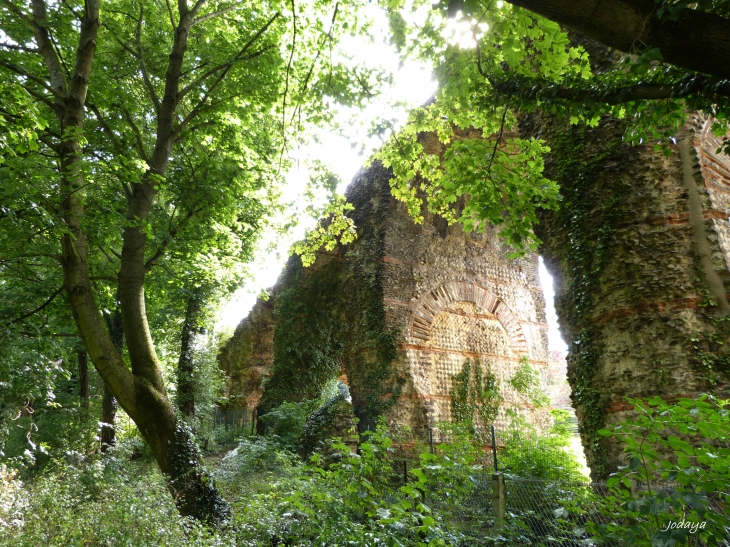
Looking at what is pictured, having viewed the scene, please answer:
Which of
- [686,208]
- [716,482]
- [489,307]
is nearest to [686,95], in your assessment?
[716,482]

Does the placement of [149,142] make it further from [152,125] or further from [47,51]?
[47,51]

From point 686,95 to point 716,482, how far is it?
2125 mm

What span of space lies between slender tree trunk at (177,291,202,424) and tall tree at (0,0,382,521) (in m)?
2.78

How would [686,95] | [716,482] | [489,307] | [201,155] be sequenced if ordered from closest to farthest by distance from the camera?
[716,482], [686,95], [201,155], [489,307]

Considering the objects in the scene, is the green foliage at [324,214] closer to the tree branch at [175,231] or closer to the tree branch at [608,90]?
the tree branch at [175,231]

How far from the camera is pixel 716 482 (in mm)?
2318

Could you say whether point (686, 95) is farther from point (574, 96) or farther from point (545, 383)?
point (545, 383)

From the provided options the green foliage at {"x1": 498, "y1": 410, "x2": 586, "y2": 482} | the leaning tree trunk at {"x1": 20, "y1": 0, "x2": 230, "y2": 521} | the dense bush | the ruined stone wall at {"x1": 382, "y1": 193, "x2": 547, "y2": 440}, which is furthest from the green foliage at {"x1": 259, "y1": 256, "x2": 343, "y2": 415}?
the dense bush

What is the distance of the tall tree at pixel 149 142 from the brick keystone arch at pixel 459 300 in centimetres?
444

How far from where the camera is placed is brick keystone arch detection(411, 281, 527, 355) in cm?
1112

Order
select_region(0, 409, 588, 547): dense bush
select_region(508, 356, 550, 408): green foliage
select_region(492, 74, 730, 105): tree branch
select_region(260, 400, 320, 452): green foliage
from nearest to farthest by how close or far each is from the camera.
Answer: select_region(492, 74, 730, 105): tree branch
select_region(0, 409, 588, 547): dense bush
select_region(508, 356, 550, 408): green foliage
select_region(260, 400, 320, 452): green foliage

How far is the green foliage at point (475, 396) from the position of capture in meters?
10.8

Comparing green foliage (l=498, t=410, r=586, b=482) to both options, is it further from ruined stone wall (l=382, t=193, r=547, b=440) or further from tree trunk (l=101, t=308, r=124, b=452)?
tree trunk (l=101, t=308, r=124, b=452)

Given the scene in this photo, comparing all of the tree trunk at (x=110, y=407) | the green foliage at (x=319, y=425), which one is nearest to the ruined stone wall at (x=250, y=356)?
the tree trunk at (x=110, y=407)
